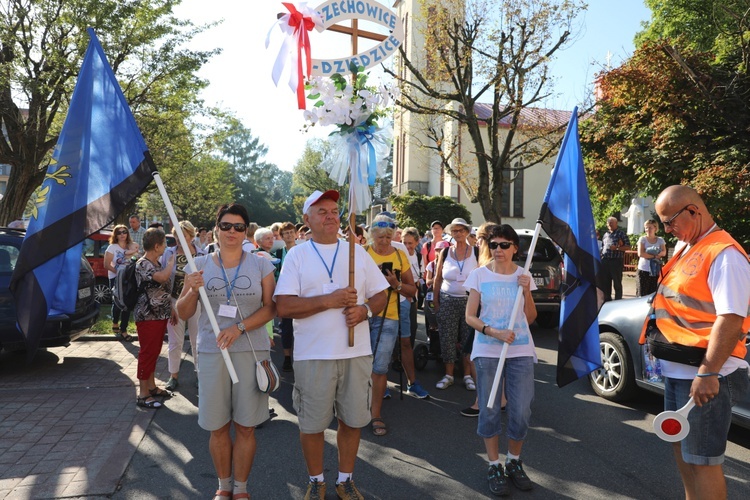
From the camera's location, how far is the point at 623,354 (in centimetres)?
570

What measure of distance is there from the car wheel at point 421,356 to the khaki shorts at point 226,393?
13.5ft

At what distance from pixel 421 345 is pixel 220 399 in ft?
14.3

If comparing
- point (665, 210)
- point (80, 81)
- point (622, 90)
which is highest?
point (622, 90)

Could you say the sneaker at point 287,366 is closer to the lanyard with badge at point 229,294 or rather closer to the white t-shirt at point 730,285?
the lanyard with badge at point 229,294

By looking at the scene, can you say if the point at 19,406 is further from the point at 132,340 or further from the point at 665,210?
the point at 665,210

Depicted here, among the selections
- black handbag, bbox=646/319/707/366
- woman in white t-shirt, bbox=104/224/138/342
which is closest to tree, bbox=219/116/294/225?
woman in white t-shirt, bbox=104/224/138/342

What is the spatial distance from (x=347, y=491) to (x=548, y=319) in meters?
7.91

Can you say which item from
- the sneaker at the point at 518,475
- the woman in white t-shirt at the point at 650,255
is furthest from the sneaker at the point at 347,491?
the woman in white t-shirt at the point at 650,255

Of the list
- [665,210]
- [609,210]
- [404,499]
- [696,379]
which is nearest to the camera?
[696,379]

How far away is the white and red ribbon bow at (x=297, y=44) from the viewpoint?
3672mm

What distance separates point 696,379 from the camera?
110 inches

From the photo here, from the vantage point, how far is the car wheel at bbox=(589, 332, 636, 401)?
568cm

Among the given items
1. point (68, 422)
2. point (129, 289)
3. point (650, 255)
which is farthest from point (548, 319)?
point (68, 422)

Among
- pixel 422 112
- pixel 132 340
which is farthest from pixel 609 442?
pixel 422 112
